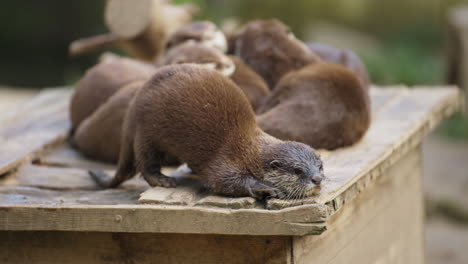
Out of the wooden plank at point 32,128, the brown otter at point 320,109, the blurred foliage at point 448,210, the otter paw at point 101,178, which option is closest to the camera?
the otter paw at point 101,178

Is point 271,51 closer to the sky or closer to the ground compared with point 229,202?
closer to the sky

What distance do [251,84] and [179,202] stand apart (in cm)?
132

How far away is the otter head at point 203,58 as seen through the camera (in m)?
3.33

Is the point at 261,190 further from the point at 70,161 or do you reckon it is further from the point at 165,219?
the point at 70,161

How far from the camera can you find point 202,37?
12.6 feet

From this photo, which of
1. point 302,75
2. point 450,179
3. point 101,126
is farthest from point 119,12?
point 450,179

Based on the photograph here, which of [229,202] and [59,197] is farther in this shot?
[59,197]

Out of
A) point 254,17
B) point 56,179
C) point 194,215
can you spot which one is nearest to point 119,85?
point 56,179

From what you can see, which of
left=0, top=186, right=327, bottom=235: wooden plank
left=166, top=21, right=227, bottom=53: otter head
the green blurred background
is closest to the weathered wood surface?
left=0, top=186, right=327, bottom=235: wooden plank

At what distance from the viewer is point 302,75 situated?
3.31 metres

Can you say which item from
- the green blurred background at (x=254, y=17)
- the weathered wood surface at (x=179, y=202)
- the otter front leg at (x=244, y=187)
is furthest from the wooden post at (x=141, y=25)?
the green blurred background at (x=254, y=17)

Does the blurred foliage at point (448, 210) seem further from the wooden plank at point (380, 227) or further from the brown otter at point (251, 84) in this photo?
the brown otter at point (251, 84)

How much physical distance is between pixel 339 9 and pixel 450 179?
800cm

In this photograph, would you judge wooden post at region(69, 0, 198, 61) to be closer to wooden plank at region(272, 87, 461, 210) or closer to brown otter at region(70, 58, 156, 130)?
brown otter at region(70, 58, 156, 130)
